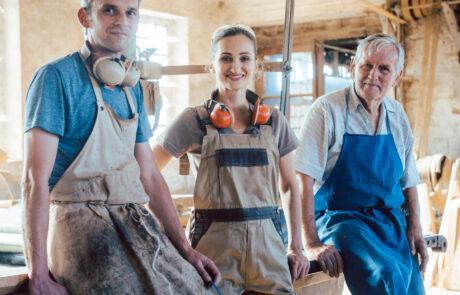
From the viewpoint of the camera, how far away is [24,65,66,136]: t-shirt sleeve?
56.5 inches

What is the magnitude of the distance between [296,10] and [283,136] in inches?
241

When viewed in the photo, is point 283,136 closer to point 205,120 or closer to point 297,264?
point 205,120

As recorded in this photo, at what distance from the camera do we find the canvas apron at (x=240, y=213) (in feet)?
6.51

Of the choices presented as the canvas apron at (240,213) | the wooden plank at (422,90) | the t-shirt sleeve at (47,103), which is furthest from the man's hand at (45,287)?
the wooden plank at (422,90)

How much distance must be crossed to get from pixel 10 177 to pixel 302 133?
421 centimetres

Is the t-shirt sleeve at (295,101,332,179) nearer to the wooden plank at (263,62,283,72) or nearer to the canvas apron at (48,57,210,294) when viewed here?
the wooden plank at (263,62,283,72)

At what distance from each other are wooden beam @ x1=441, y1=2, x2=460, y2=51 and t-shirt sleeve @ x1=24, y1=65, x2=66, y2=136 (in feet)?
20.9

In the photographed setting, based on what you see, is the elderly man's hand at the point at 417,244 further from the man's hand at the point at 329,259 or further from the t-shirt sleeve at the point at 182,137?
the t-shirt sleeve at the point at 182,137


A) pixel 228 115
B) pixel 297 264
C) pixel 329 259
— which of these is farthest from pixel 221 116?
pixel 329 259

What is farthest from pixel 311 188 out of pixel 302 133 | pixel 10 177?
pixel 10 177

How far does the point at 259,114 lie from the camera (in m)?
2.14

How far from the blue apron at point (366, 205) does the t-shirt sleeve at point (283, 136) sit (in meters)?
0.37

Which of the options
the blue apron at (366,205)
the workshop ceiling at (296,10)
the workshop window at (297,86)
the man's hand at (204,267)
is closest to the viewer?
the man's hand at (204,267)

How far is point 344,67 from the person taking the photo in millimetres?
9930
